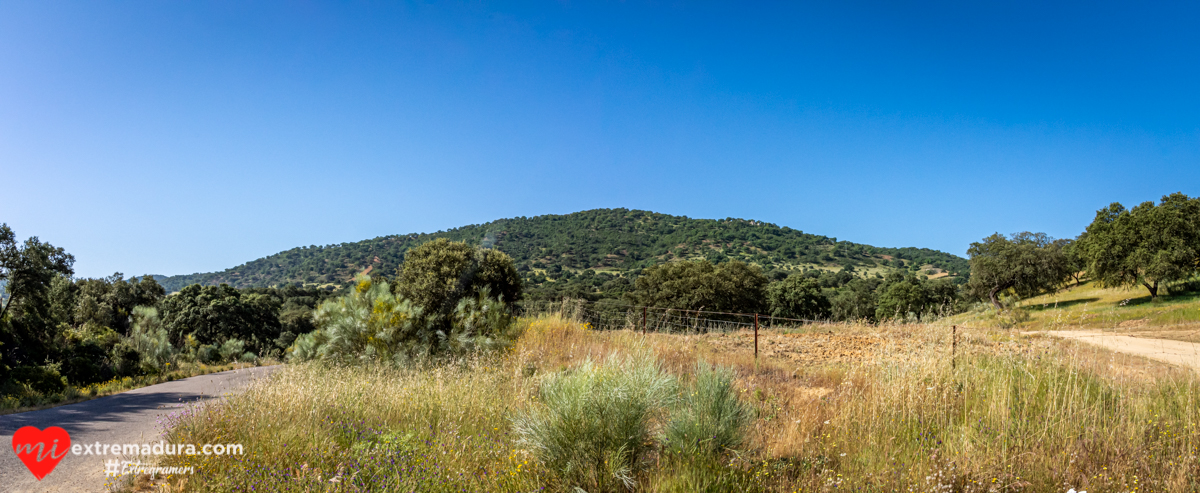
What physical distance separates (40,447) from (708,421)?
22.5 ft

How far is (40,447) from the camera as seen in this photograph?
545 cm

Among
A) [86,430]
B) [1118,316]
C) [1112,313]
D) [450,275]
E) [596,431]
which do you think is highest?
[450,275]

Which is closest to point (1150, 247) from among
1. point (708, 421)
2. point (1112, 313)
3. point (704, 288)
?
point (704, 288)

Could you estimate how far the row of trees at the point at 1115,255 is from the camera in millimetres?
30641

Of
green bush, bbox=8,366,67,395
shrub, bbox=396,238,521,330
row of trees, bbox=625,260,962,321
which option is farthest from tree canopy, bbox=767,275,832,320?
green bush, bbox=8,366,67,395

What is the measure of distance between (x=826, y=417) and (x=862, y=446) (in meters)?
0.82

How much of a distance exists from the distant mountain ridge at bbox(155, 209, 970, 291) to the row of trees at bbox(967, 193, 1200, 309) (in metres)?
39.0

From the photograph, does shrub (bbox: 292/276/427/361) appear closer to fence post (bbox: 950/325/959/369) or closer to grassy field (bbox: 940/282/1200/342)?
fence post (bbox: 950/325/959/369)

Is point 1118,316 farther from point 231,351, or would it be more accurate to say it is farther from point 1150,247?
point 231,351

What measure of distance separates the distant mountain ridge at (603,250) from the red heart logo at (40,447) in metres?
54.9

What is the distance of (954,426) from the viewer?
179 inches

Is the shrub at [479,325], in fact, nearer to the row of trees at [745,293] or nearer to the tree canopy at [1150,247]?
the row of trees at [745,293]

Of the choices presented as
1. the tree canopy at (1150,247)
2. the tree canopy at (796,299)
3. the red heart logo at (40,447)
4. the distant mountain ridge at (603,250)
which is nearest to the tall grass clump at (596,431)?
the red heart logo at (40,447)

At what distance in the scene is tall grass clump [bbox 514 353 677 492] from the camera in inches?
156
